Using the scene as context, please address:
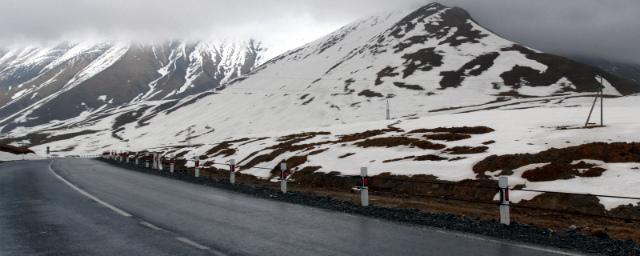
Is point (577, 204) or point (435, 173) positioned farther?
point (435, 173)

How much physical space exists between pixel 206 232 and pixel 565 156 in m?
22.6

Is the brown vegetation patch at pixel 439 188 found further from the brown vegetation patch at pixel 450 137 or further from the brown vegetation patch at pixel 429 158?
the brown vegetation patch at pixel 450 137

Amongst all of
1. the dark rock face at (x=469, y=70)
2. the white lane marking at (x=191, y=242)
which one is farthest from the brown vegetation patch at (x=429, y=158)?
the dark rock face at (x=469, y=70)

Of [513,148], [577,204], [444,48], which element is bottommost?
[577,204]

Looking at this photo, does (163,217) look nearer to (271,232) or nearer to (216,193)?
(271,232)

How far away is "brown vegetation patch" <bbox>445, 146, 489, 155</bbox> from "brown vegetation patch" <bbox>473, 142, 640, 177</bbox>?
3.16 metres

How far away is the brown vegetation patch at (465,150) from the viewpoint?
3306 cm

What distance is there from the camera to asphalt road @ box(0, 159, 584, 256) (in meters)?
9.95

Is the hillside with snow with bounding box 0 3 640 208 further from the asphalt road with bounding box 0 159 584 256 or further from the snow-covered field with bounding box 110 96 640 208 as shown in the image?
the asphalt road with bounding box 0 159 584 256

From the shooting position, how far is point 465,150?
34.1 m

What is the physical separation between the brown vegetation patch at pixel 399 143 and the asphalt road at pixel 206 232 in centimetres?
2149

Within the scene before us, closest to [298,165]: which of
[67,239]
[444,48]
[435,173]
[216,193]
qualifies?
[435,173]

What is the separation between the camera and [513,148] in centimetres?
3203

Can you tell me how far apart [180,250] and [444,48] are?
613 ft
